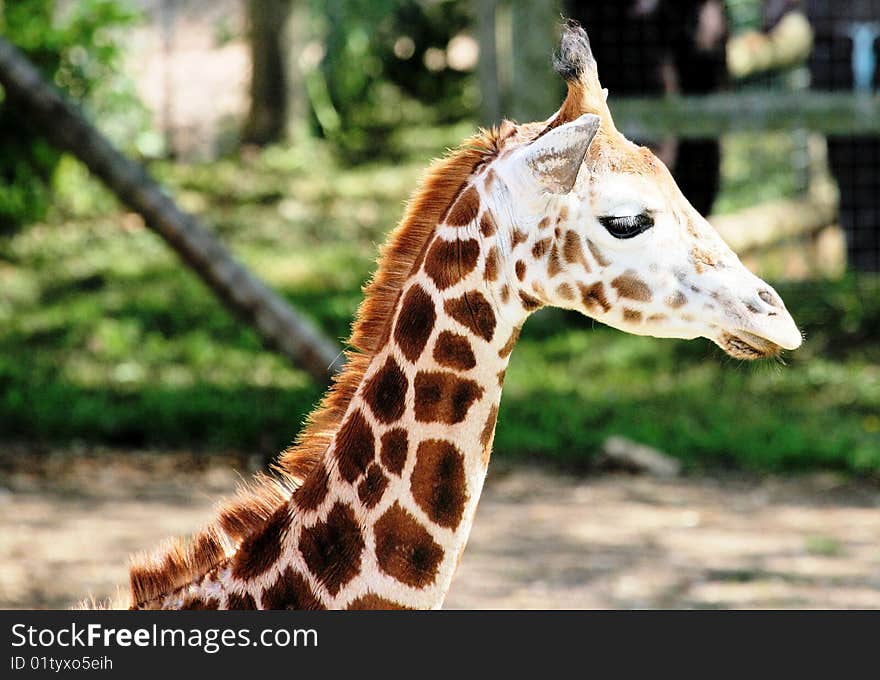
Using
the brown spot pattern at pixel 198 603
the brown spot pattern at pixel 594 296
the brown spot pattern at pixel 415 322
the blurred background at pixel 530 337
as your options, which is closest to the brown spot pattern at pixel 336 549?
the brown spot pattern at pixel 198 603

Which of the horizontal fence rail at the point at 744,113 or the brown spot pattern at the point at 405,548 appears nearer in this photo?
the brown spot pattern at the point at 405,548

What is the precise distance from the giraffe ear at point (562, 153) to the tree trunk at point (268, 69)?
10.6 meters

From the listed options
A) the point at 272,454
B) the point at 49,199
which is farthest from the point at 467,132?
the point at 272,454

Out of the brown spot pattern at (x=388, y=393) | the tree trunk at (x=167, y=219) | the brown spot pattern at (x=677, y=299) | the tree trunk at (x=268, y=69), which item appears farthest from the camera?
the tree trunk at (x=268, y=69)

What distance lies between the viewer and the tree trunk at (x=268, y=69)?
13.0m

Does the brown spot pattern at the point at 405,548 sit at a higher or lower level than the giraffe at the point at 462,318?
lower

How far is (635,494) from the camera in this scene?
24.6 ft

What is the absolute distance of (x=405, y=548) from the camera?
305 centimetres

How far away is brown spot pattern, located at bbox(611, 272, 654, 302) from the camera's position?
2.97 m

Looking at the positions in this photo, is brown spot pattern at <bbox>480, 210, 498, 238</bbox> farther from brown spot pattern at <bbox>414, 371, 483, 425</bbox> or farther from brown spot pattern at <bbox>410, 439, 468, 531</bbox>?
brown spot pattern at <bbox>410, 439, 468, 531</bbox>

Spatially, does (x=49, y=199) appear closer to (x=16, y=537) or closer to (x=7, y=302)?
(x=7, y=302)

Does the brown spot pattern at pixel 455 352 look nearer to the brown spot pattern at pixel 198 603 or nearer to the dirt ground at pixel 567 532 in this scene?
the brown spot pattern at pixel 198 603

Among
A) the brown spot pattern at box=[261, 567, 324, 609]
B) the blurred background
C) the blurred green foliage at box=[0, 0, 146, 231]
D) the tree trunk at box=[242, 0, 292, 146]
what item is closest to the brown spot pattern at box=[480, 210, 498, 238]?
the brown spot pattern at box=[261, 567, 324, 609]

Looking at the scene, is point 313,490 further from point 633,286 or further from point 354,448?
point 633,286
